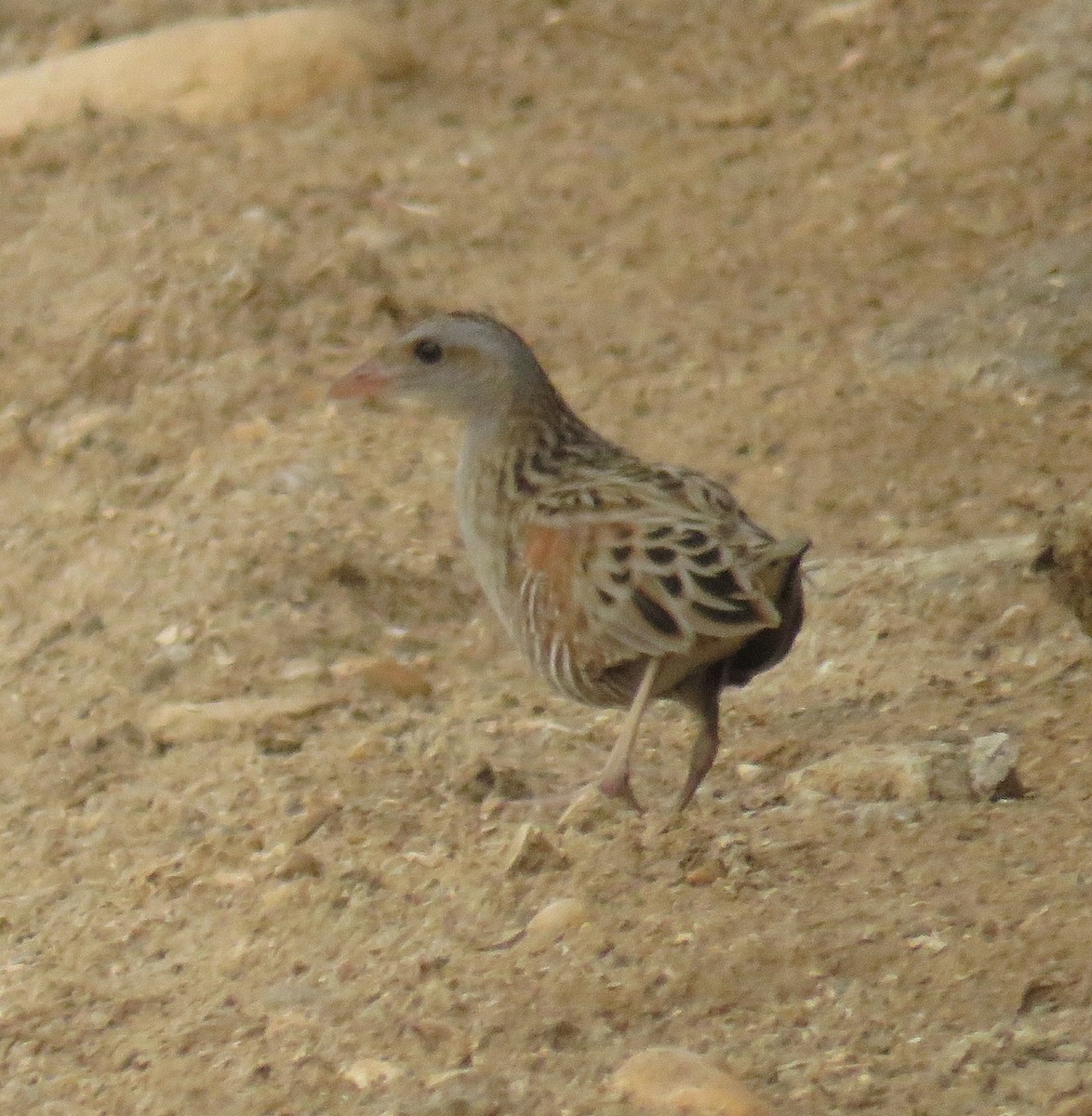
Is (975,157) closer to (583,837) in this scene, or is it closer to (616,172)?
(616,172)

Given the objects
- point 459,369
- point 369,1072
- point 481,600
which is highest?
point 459,369

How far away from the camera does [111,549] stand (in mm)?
6629

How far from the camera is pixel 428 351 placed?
219 inches

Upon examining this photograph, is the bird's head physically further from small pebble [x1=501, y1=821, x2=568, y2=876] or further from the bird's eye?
small pebble [x1=501, y1=821, x2=568, y2=876]

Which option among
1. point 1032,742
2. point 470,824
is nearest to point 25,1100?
point 470,824

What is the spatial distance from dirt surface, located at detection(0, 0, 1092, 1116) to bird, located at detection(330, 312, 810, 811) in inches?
12.6

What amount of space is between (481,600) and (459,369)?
118cm

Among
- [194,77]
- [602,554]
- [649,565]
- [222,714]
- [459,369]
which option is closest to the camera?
[649,565]

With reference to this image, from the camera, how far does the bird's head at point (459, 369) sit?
17.9ft

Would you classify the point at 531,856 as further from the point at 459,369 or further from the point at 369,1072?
the point at 459,369

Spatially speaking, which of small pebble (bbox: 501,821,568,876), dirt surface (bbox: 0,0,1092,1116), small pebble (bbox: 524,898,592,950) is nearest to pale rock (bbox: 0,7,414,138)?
dirt surface (bbox: 0,0,1092,1116)

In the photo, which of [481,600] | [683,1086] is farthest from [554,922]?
[481,600]

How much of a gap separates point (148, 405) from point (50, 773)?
207 centimetres

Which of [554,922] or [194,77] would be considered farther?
[194,77]
